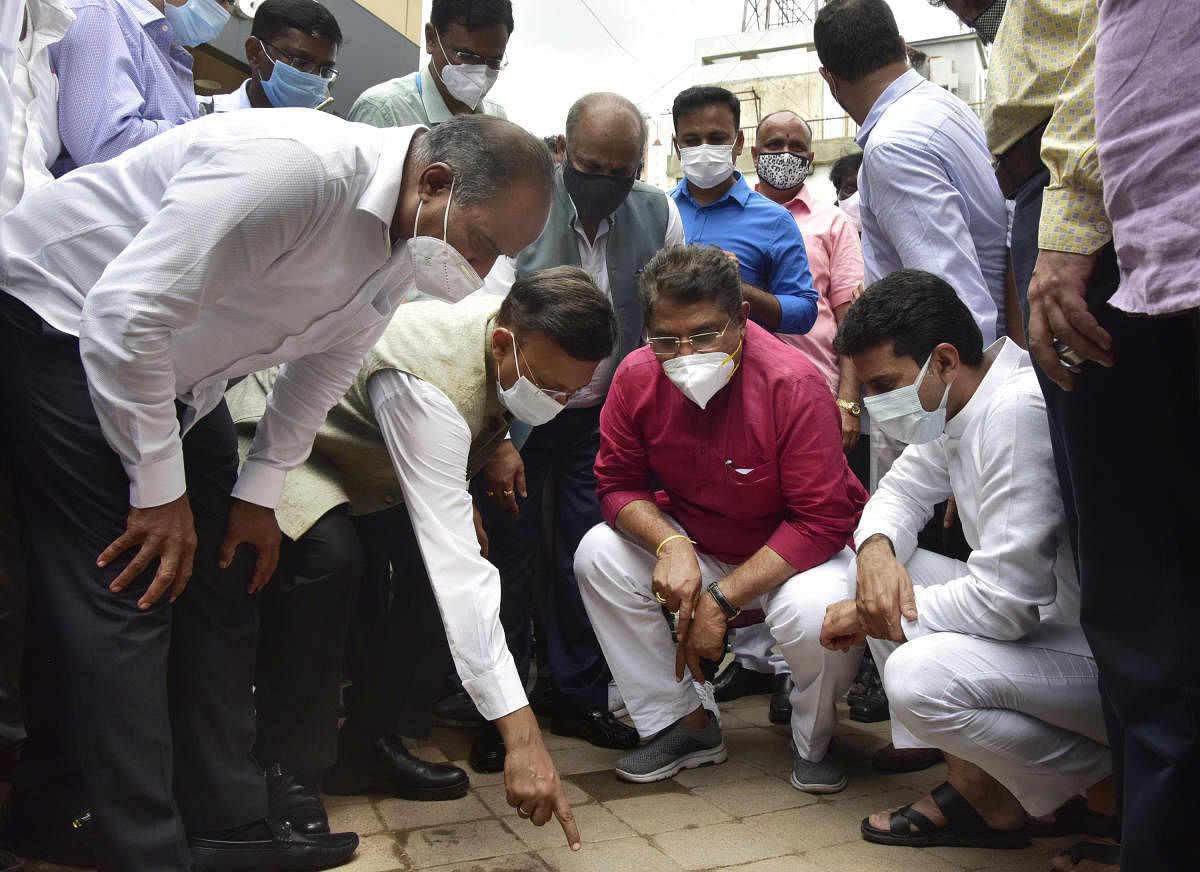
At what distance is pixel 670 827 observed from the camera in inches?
95.8

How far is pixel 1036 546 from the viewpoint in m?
→ 2.20

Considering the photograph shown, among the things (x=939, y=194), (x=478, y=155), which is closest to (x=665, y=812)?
(x=478, y=155)

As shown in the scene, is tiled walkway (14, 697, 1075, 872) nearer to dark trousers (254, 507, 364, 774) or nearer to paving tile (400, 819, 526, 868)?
paving tile (400, 819, 526, 868)

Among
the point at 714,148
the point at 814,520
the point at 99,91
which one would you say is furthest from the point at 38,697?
the point at 714,148

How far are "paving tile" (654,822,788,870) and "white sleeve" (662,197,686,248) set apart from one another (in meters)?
1.99

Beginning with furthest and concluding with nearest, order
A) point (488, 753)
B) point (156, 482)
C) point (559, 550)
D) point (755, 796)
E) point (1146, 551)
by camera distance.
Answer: point (559, 550) < point (488, 753) < point (755, 796) < point (156, 482) < point (1146, 551)

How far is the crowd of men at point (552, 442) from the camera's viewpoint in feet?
4.95

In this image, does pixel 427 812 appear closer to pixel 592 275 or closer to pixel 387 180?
pixel 387 180

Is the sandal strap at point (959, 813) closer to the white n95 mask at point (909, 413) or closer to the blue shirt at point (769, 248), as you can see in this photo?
the white n95 mask at point (909, 413)

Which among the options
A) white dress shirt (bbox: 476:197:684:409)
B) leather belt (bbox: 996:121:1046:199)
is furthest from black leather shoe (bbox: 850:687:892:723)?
leather belt (bbox: 996:121:1046:199)

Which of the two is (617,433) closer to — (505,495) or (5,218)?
(505,495)

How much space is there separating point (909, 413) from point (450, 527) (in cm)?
115

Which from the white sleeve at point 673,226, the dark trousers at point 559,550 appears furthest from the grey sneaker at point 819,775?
the white sleeve at point 673,226

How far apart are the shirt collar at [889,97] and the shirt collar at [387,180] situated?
5.27 ft
